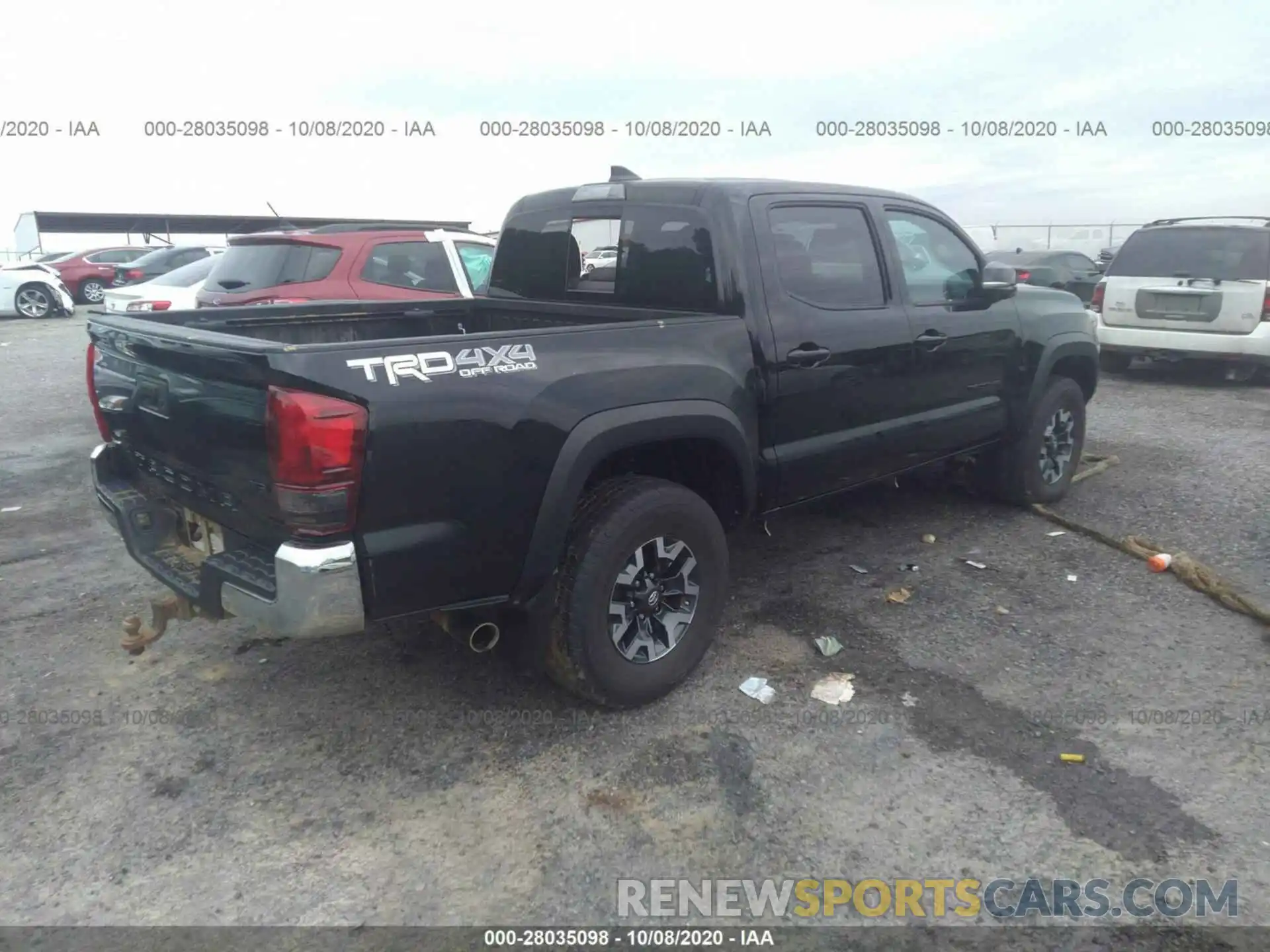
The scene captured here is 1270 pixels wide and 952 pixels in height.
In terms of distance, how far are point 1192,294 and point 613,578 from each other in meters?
8.69

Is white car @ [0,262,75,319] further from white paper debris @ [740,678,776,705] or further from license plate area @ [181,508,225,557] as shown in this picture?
white paper debris @ [740,678,776,705]

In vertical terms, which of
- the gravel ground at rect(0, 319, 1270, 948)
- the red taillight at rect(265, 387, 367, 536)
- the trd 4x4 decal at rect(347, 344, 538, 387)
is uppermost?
the trd 4x4 decal at rect(347, 344, 538, 387)

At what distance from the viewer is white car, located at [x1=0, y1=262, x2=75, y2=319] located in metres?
18.9

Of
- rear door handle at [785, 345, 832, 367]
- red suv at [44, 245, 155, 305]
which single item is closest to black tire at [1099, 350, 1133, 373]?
rear door handle at [785, 345, 832, 367]

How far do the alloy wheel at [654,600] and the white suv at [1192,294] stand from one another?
324 inches

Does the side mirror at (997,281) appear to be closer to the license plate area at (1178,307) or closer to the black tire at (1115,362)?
the license plate area at (1178,307)

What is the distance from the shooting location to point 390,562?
2.78 metres

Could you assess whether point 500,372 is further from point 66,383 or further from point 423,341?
point 66,383

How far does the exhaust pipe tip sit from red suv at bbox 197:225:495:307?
430 cm

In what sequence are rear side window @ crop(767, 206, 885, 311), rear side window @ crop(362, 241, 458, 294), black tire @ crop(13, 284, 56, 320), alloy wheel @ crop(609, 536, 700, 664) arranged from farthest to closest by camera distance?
black tire @ crop(13, 284, 56, 320) → rear side window @ crop(362, 241, 458, 294) → rear side window @ crop(767, 206, 885, 311) → alloy wheel @ crop(609, 536, 700, 664)

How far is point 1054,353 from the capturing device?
5.43 metres

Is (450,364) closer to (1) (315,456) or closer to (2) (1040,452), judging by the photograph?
(1) (315,456)

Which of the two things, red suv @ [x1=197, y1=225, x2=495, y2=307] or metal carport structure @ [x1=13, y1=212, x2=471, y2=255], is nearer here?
red suv @ [x1=197, y1=225, x2=495, y2=307]

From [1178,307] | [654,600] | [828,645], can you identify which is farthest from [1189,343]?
[654,600]
